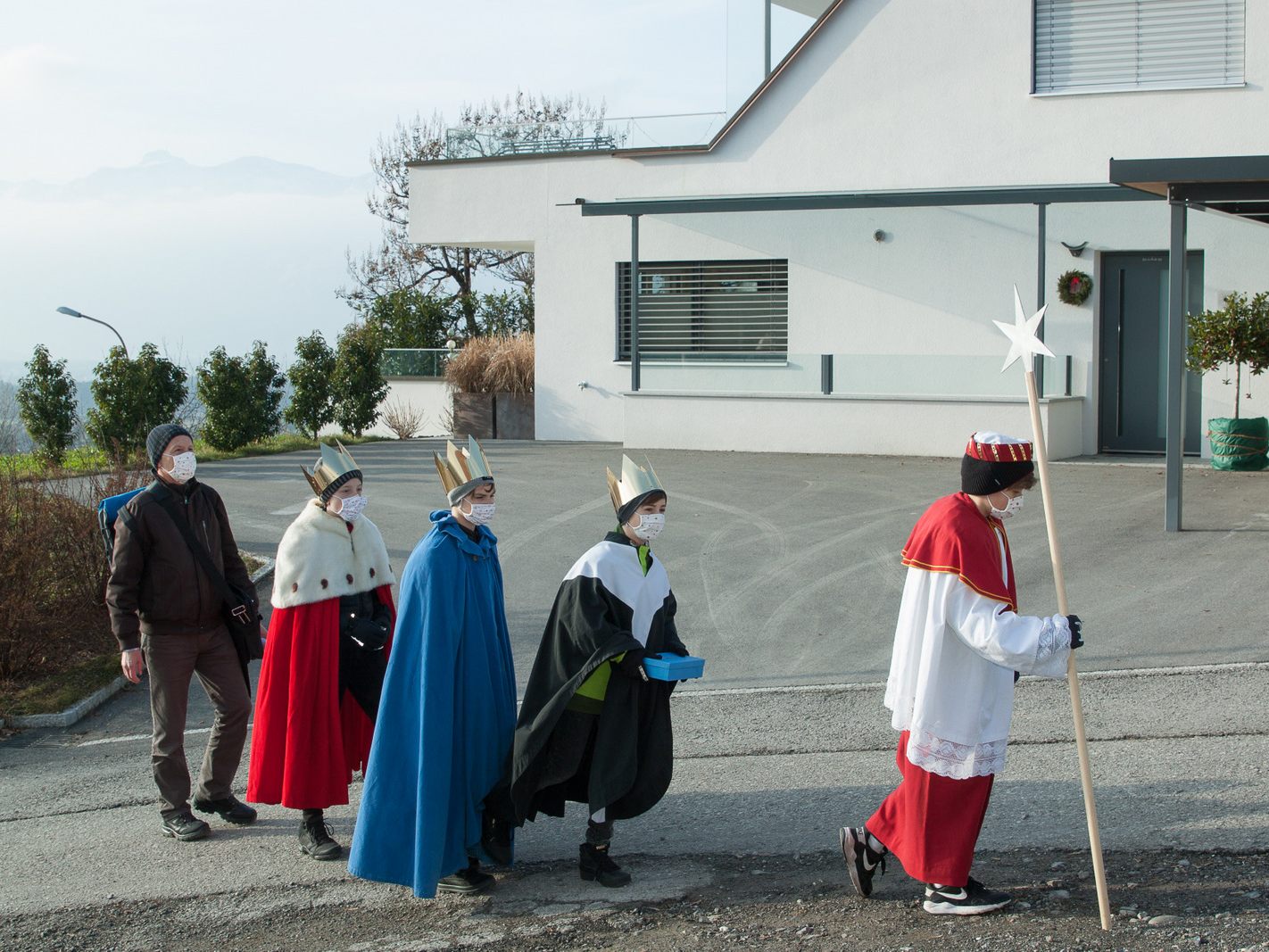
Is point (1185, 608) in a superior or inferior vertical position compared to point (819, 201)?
inferior

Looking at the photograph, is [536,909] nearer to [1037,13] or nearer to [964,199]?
[964,199]

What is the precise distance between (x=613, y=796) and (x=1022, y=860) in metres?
1.71

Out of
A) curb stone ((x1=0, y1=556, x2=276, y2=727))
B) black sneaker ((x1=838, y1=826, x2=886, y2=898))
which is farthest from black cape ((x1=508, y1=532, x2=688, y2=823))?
curb stone ((x1=0, y1=556, x2=276, y2=727))

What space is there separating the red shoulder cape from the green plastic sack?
43.2 ft

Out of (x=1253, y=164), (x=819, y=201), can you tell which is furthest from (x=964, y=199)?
(x=1253, y=164)

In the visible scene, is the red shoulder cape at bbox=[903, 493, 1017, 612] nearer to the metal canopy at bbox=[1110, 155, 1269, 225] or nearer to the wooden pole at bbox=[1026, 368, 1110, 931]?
the wooden pole at bbox=[1026, 368, 1110, 931]

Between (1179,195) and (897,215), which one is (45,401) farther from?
(1179,195)

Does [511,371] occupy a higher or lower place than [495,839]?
higher

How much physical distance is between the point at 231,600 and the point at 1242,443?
13.9m

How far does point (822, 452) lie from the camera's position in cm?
1959

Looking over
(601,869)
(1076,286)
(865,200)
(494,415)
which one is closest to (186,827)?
(601,869)

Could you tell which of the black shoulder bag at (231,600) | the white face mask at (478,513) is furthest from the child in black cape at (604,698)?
the black shoulder bag at (231,600)

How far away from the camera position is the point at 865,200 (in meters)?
19.7

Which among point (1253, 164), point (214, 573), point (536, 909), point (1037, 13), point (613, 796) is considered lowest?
point (536, 909)
